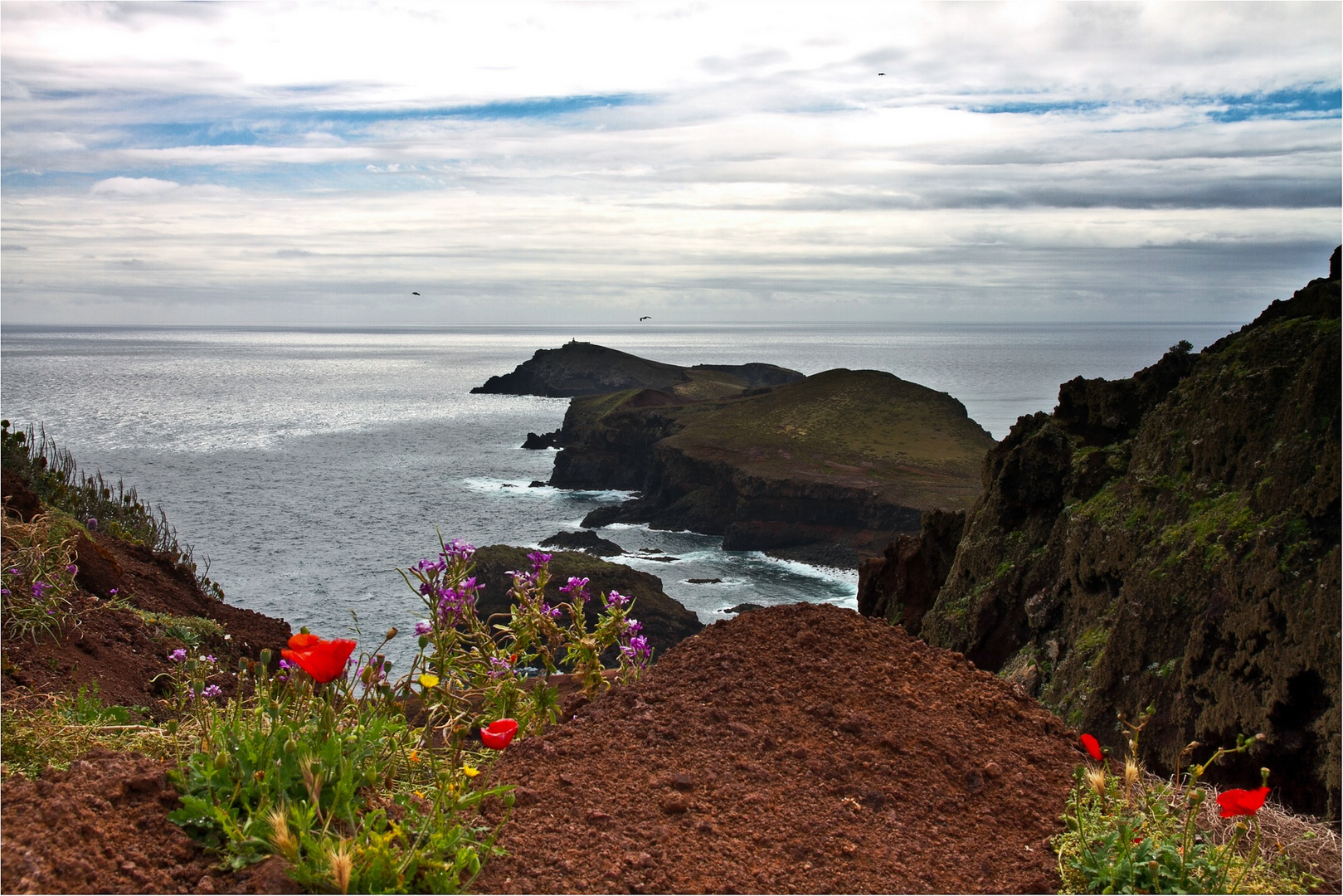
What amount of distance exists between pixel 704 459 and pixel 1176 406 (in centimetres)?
5936

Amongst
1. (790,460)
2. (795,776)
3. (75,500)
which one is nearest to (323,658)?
(795,776)

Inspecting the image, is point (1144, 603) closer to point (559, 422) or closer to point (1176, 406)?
point (1176, 406)

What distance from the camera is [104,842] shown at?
10.6ft

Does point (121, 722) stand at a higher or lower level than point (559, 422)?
higher

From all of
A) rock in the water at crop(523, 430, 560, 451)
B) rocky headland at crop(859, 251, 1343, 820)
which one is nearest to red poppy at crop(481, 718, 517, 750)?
rocky headland at crop(859, 251, 1343, 820)

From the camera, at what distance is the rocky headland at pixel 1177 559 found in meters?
5.46

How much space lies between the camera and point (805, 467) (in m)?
65.4

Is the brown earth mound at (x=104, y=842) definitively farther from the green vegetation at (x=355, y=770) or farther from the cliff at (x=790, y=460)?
the cliff at (x=790, y=460)

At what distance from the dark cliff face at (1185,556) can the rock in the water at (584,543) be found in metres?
40.9

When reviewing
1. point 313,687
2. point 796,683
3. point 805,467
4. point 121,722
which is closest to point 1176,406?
point 796,683

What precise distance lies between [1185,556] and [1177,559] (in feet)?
0.22

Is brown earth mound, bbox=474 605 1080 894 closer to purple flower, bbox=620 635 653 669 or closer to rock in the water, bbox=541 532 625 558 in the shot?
purple flower, bbox=620 635 653 669

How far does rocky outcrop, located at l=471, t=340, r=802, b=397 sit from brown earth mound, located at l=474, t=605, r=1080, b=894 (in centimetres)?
13970

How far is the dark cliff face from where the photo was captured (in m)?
5.45
